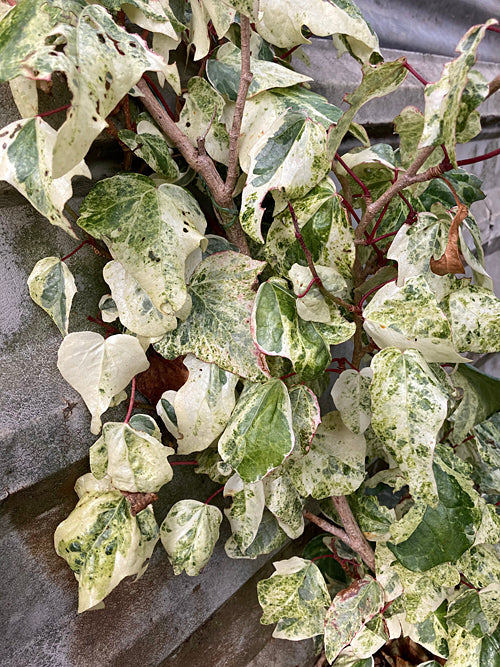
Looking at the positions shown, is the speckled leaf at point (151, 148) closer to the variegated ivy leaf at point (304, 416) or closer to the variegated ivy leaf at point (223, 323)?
the variegated ivy leaf at point (223, 323)

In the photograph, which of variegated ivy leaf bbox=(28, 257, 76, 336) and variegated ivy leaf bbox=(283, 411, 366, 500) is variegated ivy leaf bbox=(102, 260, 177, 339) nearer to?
variegated ivy leaf bbox=(28, 257, 76, 336)

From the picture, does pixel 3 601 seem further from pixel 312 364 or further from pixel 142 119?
pixel 142 119

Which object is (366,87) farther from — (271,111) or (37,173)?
Answer: (37,173)

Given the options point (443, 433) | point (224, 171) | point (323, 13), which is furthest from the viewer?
point (443, 433)

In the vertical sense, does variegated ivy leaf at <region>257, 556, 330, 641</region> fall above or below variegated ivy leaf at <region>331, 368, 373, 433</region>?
below

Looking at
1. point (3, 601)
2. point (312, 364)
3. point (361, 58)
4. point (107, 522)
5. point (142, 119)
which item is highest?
point (361, 58)

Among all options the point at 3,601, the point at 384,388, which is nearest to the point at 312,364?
the point at 384,388

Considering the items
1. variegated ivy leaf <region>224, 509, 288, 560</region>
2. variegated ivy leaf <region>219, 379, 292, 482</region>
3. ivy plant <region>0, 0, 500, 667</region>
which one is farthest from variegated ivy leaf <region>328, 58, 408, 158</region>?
variegated ivy leaf <region>224, 509, 288, 560</region>

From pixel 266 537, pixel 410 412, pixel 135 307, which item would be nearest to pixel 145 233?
pixel 135 307
